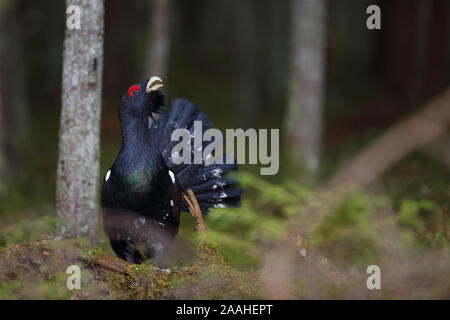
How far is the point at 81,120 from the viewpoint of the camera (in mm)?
4402

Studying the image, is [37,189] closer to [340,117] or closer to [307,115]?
[307,115]

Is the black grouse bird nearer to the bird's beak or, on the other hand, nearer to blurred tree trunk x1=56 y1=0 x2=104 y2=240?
the bird's beak

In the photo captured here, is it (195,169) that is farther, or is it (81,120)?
(195,169)

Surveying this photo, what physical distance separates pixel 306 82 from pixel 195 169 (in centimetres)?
346

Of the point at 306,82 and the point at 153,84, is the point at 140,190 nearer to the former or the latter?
the point at 153,84

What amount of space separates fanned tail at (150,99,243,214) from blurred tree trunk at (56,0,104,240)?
599 mm

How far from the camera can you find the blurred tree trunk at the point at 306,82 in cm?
745

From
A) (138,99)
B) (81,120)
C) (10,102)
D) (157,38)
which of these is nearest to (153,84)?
(138,99)

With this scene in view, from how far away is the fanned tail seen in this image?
469cm

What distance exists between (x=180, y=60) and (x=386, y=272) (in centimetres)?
1997

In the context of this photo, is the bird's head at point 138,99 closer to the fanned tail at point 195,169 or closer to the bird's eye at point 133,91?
the bird's eye at point 133,91

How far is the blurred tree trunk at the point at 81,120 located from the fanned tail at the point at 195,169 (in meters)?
0.60

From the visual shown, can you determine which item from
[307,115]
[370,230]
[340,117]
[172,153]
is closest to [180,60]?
Result: [340,117]

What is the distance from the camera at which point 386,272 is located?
2771 mm
